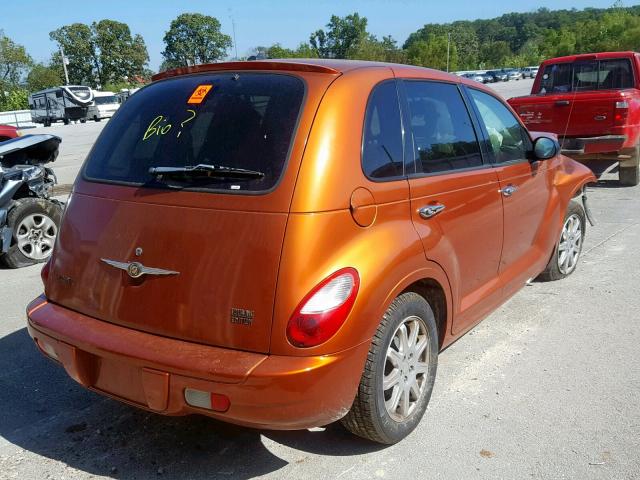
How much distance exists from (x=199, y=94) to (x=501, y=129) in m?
2.16

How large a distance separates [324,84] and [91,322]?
1.54m

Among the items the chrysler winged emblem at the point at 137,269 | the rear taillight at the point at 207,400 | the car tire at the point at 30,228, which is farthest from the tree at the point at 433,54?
the rear taillight at the point at 207,400

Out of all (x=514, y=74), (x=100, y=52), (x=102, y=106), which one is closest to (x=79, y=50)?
(x=100, y=52)

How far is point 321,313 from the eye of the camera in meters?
2.38

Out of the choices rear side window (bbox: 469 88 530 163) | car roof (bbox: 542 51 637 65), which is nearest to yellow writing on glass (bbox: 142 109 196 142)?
rear side window (bbox: 469 88 530 163)

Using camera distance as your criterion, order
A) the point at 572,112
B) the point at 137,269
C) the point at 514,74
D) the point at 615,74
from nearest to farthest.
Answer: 1. the point at 137,269
2. the point at 572,112
3. the point at 615,74
4. the point at 514,74

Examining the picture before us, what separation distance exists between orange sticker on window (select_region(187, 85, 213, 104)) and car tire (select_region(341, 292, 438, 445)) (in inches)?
53.9

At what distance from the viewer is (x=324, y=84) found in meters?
2.71

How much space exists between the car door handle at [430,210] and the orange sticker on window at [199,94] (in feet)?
3.98

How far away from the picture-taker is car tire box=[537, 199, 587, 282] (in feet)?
16.8

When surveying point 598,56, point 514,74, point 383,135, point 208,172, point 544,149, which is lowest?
point 544,149

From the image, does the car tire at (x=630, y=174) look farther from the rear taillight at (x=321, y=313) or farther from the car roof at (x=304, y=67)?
the rear taillight at (x=321, y=313)

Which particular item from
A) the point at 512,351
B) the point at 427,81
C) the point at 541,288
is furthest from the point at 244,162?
the point at 541,288

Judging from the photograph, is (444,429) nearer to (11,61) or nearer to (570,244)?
(570,244)
